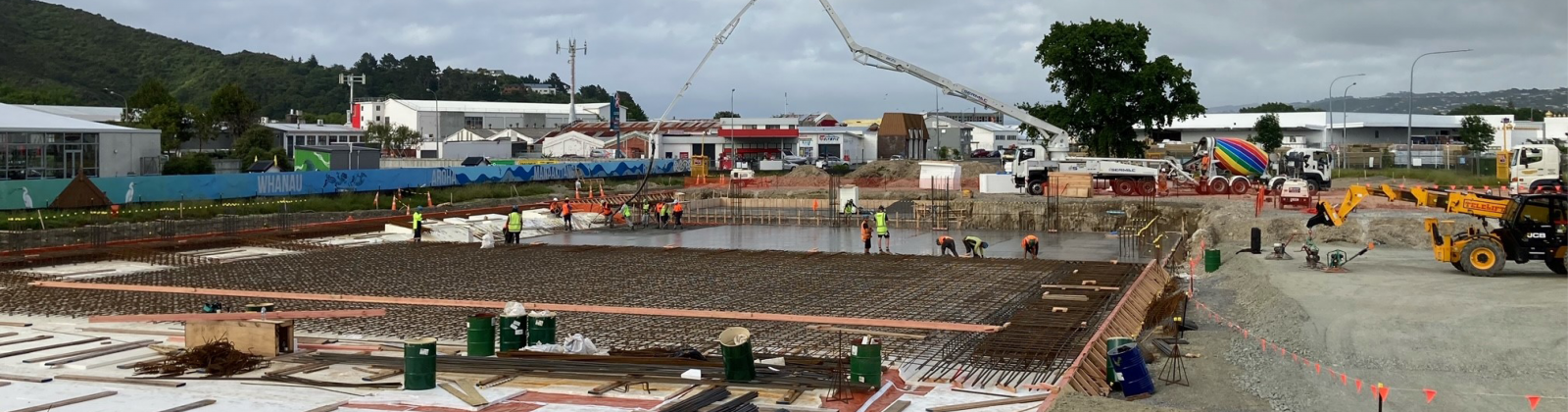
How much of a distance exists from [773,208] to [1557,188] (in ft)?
71.6

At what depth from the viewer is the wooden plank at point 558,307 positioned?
49.7 ft

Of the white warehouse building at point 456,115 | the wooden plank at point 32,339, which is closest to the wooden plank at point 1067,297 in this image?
the wooden plank at point 32,339

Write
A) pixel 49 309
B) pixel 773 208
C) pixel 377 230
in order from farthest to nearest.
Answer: pixel 773 208
pixel 377 230
pixel 49 309

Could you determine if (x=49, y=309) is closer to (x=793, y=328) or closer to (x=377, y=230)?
(x=793, y=328)

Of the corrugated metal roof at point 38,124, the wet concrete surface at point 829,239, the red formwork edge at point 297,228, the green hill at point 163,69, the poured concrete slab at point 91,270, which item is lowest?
the poured concrete slab at point 91,270

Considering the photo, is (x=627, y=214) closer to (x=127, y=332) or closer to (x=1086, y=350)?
(x=127, y=332)

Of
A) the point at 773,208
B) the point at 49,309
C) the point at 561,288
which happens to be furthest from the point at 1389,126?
the point at 49,309

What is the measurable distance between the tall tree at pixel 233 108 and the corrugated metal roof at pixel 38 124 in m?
25.0

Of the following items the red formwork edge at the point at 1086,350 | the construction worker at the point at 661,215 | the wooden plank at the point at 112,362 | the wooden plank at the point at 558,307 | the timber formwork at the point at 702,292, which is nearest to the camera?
the red formwork edge at the point at 1086,350

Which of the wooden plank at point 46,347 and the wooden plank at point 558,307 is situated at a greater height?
the wooden plank at point 558,307

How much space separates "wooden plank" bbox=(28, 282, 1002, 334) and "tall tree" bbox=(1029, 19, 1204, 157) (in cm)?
4015

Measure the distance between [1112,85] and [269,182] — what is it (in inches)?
1380

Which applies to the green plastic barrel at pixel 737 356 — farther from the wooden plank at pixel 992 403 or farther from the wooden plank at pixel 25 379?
the wooden plank at pixel 25 379

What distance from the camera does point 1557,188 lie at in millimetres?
23875
